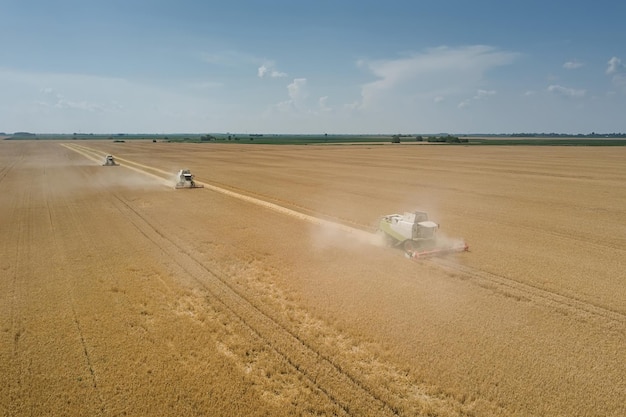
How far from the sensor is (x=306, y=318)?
13.1m

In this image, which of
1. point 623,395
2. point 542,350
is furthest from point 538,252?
point 623,395

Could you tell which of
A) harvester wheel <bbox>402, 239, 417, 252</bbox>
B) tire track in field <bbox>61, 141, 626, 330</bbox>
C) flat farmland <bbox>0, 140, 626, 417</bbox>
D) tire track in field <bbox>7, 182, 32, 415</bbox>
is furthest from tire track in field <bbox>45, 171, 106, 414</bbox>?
harvester wheel <bbox>402, 239, 417, 252</bbox>

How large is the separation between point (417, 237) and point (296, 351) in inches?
421

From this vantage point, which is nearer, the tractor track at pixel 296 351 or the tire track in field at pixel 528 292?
the tractor track at pixel 296 351

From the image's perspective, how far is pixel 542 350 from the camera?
36.8ft

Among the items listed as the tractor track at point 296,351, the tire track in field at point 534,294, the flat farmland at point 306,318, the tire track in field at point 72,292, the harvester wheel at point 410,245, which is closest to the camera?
the tractor track at point 296,351

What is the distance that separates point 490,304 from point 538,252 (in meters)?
8.12

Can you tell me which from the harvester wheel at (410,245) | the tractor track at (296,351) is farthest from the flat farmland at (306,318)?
the harvester wheel at (410,245)

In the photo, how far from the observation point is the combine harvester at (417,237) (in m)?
19.5

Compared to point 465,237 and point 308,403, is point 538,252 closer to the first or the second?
point 465,237

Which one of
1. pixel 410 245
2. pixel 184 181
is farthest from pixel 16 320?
pixel 184 181

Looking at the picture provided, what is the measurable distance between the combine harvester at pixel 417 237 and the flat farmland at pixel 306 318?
0.54 m

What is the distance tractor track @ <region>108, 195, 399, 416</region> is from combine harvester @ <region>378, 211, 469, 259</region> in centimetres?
918

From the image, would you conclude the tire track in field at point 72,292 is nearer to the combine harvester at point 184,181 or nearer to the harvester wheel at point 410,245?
the combine harvester at point 184,181
